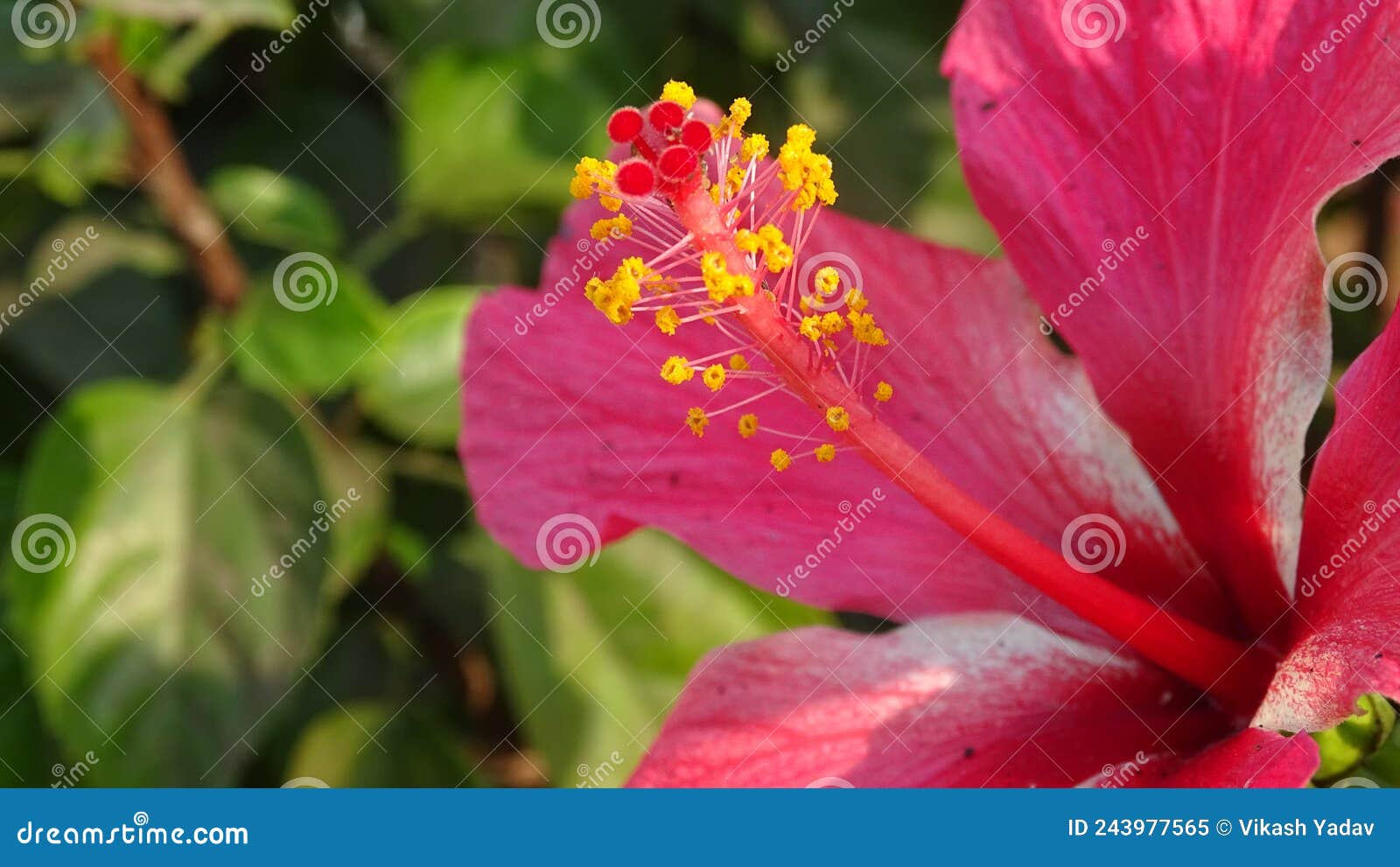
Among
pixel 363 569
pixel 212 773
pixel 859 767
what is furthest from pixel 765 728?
pixel 363 569

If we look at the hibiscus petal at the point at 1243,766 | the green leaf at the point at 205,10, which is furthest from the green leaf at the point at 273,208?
the hibiscus petal at the point at 1243,766

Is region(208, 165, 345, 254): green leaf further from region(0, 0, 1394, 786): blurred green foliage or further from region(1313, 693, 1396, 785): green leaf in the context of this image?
region(1313, 693, 1396, 785): green leaf

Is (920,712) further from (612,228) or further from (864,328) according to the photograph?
(612,228)

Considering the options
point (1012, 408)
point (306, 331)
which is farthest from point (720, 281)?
point (306, 331)

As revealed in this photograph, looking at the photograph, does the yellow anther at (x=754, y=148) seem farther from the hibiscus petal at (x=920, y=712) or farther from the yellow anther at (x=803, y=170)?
the hibiscus petal at (x=920, y=712)

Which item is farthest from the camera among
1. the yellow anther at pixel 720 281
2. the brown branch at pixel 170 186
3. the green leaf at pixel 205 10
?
the brown branch at pixel 170 186

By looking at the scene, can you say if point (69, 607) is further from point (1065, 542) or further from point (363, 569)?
point (1065, 542)
